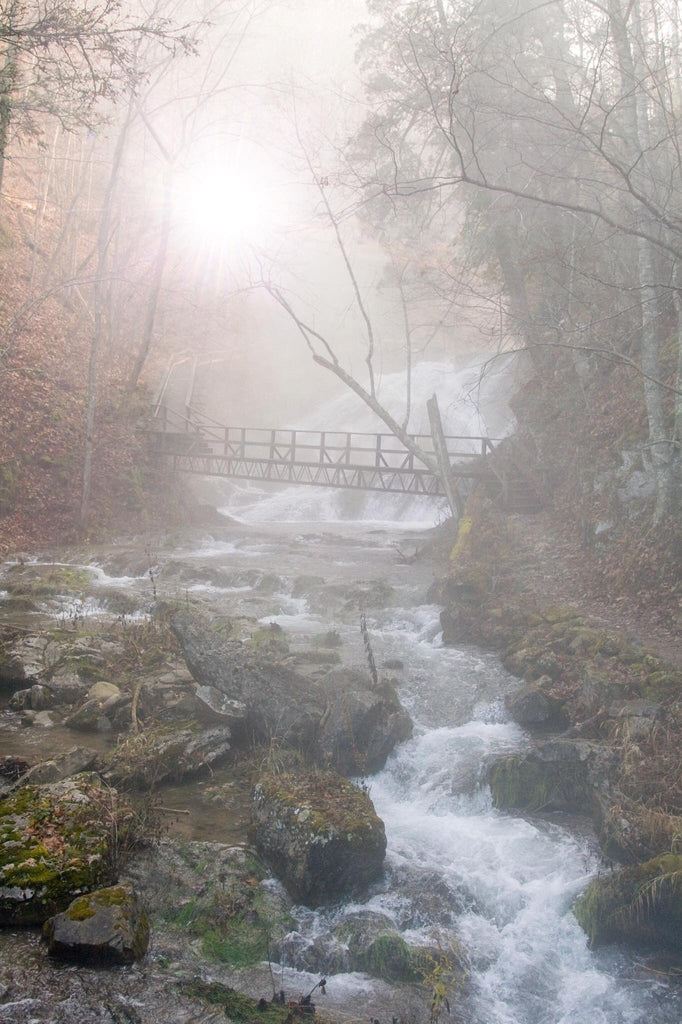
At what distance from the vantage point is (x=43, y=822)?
5023 millimetres

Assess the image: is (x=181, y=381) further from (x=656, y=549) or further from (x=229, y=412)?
(x=656, y=549)

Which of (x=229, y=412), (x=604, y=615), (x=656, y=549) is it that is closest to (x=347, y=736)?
(x=604, y=615)

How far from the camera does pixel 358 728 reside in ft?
24.8

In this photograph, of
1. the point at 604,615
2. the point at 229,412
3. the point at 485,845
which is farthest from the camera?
the point at 229,412

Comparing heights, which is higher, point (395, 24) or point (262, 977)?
point (395, 24)

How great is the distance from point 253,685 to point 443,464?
34.8 feet

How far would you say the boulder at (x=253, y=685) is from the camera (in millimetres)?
7578

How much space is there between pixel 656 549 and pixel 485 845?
18.9 ft

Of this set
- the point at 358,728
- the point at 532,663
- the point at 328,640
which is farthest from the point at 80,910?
the point at 328,640

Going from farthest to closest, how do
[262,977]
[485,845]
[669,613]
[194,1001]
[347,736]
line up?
1. [669,613]
2. [347,736]
3. [485,845]
4. [262,977]
5. [194,1001]

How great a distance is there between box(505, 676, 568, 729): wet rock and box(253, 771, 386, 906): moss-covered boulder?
298 centimetres

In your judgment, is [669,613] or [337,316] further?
[337,316]

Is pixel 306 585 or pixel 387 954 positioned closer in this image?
pixel 387 954

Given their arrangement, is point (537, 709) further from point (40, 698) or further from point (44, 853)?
point (40, 698)
